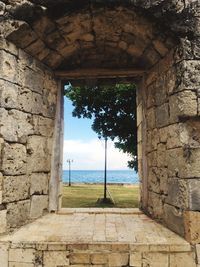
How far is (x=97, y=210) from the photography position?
13.9 ft

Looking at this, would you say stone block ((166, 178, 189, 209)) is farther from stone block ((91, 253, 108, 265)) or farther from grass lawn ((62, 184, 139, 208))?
grass lawn ((62, 184, 139, 208))

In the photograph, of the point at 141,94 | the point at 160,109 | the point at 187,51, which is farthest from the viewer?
the point at 141,94

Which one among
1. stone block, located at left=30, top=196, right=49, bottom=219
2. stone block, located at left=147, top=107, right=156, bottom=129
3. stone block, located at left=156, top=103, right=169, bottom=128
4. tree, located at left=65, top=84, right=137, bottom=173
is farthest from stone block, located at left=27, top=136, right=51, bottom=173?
tree, located at left=65, top=84, right=137, bottom=173

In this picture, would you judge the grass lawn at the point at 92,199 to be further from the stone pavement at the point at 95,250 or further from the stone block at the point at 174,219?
the stone pavement at the point at 95,250

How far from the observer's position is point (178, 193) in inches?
125

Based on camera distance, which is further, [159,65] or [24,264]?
[159,65]

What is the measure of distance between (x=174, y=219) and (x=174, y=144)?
2.84 ft

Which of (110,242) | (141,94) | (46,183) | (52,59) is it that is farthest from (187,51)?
(46,183)

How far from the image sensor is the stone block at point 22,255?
286 centimetres

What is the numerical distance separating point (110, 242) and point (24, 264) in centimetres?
90

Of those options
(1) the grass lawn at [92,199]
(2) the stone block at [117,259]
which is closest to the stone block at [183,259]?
(2) the stone block at [117,259]

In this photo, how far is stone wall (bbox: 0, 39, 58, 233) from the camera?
10.4 feet

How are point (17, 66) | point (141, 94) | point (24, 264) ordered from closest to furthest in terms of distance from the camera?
point (24, 264)
point (17, 66)
point (141, 94)

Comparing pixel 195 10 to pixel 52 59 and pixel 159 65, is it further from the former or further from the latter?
pixel 52 59
